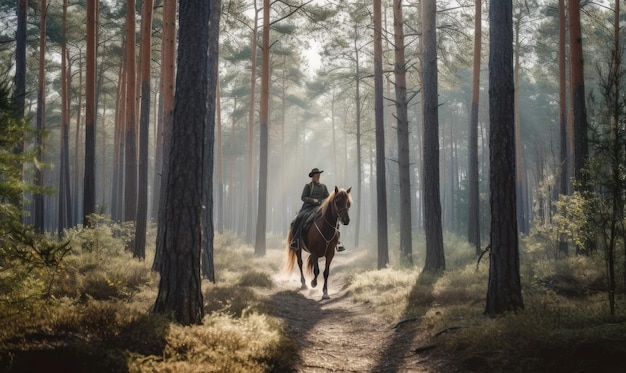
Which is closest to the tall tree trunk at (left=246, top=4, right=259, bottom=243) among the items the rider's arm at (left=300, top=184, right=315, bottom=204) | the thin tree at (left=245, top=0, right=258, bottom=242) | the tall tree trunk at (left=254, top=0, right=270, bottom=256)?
the thin tree at (left=245, top=0, right=258, bottom=242)

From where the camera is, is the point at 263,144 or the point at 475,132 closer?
the point at 475,132

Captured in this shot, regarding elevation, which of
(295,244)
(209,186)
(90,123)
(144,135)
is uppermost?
(90,123)

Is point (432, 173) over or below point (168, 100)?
below

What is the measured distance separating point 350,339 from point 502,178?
12.5 feet

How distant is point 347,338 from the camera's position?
23.6ft

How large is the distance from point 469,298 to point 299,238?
570 centimetres

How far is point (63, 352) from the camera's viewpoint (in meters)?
3.61

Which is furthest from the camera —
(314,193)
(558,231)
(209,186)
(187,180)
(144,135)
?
(144,135)

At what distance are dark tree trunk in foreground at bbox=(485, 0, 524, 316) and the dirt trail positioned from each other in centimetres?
158

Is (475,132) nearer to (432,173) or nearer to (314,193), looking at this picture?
(432,173)

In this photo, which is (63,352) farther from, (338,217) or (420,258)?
(420,258)

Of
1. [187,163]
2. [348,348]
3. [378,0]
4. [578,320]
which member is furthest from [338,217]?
[378,0]

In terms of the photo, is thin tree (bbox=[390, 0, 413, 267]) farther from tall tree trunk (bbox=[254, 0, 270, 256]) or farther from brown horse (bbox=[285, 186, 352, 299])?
tall tree trunk (bbox=[254, 0, 270, 256])

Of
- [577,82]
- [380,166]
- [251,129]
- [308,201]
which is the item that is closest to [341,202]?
[308,201]
